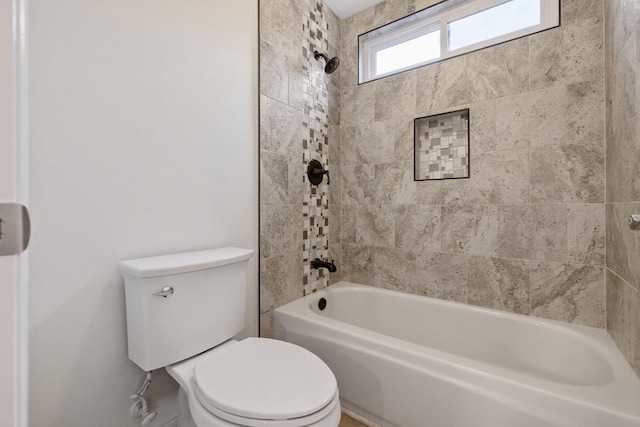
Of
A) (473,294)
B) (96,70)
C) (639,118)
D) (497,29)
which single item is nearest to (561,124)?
(639,118)

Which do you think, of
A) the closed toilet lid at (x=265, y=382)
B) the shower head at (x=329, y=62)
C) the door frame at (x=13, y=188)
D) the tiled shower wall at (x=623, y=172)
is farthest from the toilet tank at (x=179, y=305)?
the tiled shower wall at (x=623, y=172)

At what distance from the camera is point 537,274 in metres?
1.53

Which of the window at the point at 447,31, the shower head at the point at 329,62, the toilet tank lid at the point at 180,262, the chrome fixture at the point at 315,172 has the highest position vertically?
the window at the point at 447,31

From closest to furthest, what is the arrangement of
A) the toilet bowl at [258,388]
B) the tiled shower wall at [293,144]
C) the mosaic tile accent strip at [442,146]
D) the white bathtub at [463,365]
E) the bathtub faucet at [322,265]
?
the toilet bowl at [258,388] → the white bathtub at [463,365] → the tiled shower wall at [293,144] → the mosaic tile accent strip at [442,146] → the bathtub faucet at [322,265]

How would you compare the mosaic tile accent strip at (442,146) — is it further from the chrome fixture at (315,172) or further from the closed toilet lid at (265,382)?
the closed toilet lid at (265,382)

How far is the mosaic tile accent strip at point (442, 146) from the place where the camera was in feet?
5.83

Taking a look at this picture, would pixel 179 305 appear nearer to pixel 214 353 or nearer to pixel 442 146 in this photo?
pixel 214 353

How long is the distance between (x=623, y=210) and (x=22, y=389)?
6.02ft

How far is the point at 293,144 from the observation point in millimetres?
1763

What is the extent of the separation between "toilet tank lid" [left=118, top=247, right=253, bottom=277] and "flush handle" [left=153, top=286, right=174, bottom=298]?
2.1 inches

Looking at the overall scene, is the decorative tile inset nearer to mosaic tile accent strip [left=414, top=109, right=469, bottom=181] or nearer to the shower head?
the shower head

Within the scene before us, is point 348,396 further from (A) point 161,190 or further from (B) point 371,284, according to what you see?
(A) point 161,190

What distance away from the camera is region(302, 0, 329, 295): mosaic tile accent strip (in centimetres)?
187

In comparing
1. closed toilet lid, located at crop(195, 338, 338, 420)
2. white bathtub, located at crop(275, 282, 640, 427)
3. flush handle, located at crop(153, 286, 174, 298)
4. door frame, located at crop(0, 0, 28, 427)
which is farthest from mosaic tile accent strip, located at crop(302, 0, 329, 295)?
door frame, located at crop(0, 0, 28, 427)
